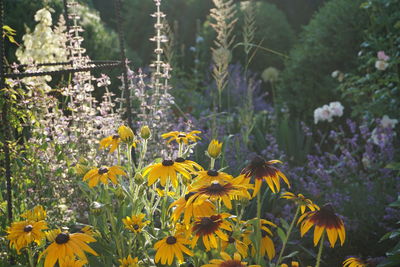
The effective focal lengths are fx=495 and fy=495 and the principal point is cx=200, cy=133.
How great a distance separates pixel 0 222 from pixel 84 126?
0.70m

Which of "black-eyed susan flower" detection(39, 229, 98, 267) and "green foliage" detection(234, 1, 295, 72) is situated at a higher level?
"green foliage" detection(234, 1, 295, 72)

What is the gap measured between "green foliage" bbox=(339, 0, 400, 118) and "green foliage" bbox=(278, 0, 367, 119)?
0.91 feet

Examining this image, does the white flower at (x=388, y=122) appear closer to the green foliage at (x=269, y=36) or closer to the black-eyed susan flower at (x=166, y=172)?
the black-eyed susan flower at (x=166, y=172)

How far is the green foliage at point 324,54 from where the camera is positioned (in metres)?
4.77

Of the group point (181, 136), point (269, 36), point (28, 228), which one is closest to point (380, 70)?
point (181, 136)

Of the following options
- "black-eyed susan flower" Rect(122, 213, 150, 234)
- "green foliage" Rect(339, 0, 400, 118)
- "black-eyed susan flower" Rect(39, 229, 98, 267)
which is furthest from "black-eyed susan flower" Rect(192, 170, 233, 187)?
"green foliage" Rect(339, 0, 400, 118)

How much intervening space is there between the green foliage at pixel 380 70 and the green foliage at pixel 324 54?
0.91ft

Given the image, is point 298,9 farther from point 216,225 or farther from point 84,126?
point 216,225

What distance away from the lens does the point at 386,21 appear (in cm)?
415

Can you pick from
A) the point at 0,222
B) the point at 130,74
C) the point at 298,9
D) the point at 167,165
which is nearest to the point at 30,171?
the point at 0,222

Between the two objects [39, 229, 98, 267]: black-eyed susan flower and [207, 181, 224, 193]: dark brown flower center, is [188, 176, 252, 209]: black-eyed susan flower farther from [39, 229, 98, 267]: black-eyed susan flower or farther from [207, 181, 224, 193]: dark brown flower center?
[39, 229, 98, 267]: black-eyed susan flower

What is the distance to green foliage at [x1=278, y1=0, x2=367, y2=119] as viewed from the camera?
477 centimetres

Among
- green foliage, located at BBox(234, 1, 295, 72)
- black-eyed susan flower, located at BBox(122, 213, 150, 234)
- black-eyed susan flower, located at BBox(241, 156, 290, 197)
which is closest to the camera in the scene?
black-eyed susan flower, located at BBox(241, 156, 290, 197)

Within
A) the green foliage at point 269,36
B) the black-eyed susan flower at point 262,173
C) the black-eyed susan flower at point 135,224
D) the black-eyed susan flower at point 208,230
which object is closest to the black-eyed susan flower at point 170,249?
the black-eyed susan flower at point 208,230
